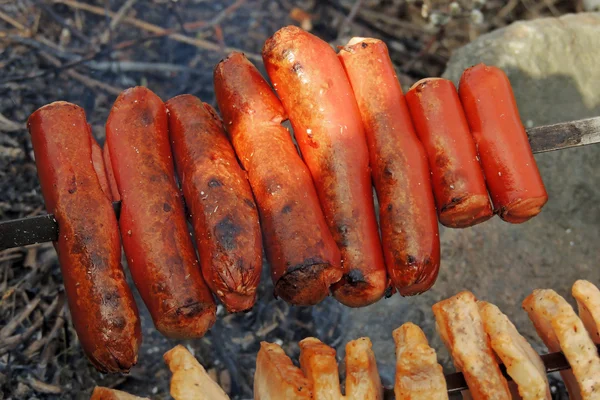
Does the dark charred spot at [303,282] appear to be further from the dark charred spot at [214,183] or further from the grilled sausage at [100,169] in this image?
the grilled sausage at [100,169]

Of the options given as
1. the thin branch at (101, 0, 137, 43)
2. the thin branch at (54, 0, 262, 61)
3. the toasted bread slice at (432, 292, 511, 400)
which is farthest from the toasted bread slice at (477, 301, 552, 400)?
the thin branch at (101, 0, 137, 43)

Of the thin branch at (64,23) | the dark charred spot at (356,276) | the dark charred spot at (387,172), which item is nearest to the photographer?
the dark charred spot at (356,276)

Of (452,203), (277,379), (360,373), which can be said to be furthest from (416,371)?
(452,203)

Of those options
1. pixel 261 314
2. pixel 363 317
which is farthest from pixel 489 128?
pixel 261 314

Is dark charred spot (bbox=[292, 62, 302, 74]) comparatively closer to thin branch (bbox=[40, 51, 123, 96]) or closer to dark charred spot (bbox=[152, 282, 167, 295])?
dark charred spot (bbox=[152, 282, 167, 295])

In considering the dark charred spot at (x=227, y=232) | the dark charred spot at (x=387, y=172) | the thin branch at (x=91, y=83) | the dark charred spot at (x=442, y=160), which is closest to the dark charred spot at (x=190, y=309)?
the dark charred spot at (x=227, y=232)

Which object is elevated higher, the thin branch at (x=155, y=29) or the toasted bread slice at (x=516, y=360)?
the thin branch at (x=155, y=29)
